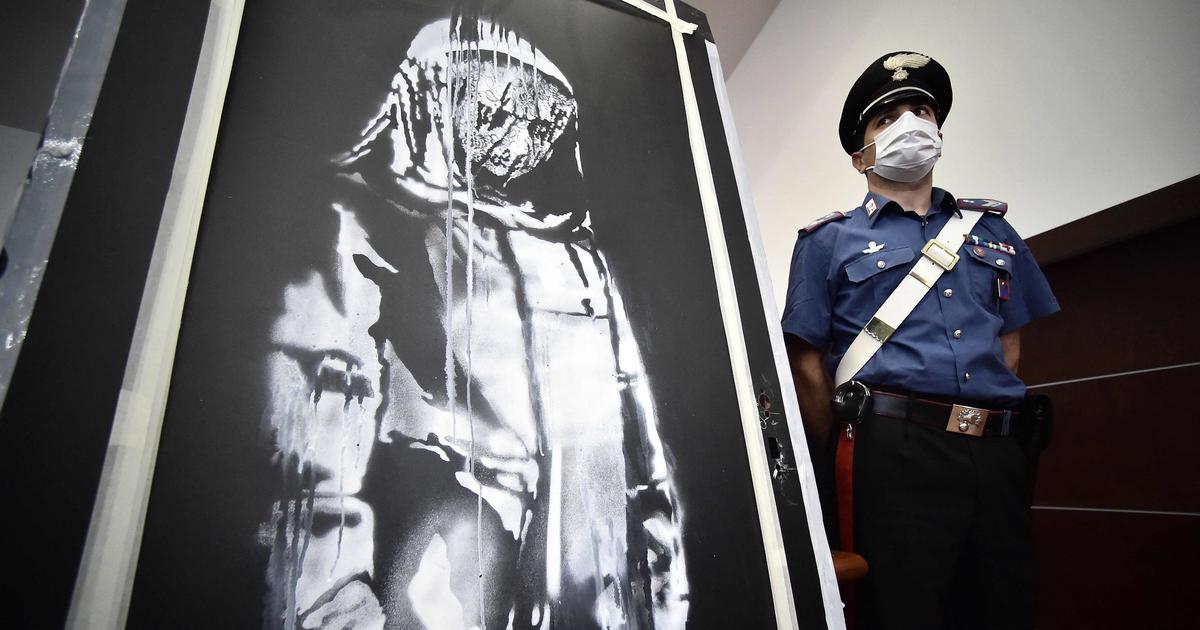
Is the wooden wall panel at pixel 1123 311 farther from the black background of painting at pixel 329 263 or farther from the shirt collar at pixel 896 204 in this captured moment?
the black background of painting at pixel 329 263

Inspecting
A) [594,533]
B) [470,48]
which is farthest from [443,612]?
[470,48]

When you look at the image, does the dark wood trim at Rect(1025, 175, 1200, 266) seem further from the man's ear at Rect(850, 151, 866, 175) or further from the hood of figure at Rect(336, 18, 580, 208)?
the hood of figure at Rect(336, 18, 580, 208)

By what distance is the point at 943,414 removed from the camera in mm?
867

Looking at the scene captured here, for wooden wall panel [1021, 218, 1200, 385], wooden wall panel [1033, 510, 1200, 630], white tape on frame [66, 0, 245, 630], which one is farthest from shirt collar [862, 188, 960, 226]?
white tape on frame [66, 0, 245, 630]

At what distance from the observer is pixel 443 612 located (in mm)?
455

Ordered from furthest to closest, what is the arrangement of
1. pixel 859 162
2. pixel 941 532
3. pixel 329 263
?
pixel 859 162, pixel 941 532, pixel 329 263

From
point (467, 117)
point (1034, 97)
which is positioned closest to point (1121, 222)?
point (1034, 97)

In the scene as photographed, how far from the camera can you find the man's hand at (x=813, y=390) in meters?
0.99

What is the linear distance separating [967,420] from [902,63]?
0.75 metres

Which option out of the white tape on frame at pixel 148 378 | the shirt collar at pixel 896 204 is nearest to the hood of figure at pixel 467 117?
the white tape on frame at pixel 148 378

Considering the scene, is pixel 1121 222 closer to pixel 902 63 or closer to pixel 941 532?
pixel 902 63

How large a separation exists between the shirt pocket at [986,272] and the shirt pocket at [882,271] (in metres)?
0.12

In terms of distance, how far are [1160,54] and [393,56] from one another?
1.69m

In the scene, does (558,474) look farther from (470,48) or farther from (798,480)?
(470,48)
